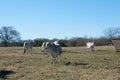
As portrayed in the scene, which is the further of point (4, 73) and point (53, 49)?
point (53, 49)

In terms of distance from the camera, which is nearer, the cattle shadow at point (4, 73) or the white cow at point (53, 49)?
the cattle shadow at point (4, 73)

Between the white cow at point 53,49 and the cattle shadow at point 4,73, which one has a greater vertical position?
the white cow at point 53,49

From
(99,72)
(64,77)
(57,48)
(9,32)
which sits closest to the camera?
(64,77)

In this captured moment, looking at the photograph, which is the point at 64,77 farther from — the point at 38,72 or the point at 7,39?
the point at 7,39

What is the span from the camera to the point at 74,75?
68.3 feet

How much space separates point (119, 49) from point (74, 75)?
3520 cm

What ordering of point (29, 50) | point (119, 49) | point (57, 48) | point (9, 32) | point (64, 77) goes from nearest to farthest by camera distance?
1. point (64, 77)
2. point (57, 48)
3. point (29, 50)
4. point (119, 49)
5. point (9, 32)

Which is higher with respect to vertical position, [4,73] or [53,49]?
[53,49]

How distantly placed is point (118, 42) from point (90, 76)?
38640 millimetres

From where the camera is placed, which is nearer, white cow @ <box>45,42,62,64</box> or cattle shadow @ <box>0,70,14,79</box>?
cattle shadow @ <box>0,70,14,79</box>

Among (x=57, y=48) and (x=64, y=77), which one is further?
(x=57, y=48)

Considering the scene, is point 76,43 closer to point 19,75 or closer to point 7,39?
point 7,39

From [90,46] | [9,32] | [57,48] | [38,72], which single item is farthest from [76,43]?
[38,72]

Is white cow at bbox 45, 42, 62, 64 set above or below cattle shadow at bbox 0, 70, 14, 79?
above
